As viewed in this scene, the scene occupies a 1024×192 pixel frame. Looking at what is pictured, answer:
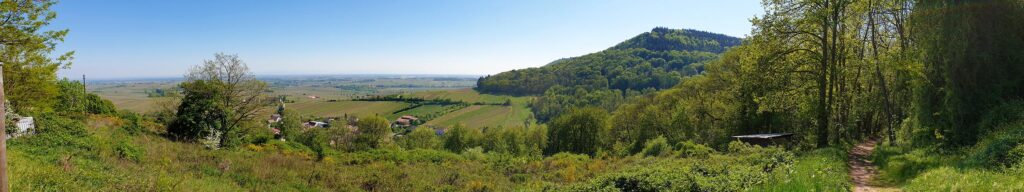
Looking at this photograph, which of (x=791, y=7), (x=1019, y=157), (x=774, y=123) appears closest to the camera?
(x=1019, y=157)

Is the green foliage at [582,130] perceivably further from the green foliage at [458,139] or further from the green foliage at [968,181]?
the green foliage at [968,181]

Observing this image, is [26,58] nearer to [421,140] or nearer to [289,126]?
[289,126]

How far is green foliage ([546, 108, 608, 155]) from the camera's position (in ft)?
155

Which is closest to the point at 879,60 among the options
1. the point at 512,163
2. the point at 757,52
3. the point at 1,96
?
the point at 757,52

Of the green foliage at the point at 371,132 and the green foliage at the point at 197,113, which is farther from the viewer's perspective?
the green foliage at the point at 371,132

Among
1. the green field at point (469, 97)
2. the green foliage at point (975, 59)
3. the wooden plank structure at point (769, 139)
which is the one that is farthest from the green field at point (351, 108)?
the green foliage at point (975, 59)

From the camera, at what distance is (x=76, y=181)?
28.7ft

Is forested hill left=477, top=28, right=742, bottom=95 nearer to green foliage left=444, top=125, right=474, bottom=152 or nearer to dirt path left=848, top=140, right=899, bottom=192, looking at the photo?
green foliage left=444, top=125, right=474, bottom=152

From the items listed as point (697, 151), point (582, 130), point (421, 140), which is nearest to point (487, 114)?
point (421, 140)

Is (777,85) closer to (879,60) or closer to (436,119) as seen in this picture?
(879,60)

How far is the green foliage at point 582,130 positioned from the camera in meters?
47.3

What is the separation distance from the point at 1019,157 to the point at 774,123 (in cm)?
2036

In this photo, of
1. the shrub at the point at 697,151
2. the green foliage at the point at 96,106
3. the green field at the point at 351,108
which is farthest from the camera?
the green field at the point at 351,108

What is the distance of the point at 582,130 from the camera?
47750 millimetres
